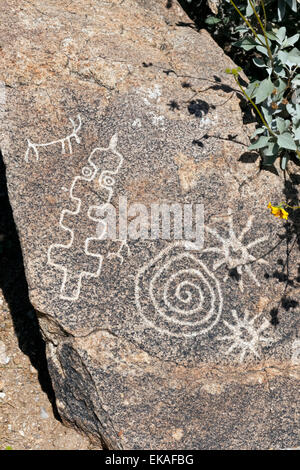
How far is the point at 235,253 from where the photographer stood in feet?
8.98

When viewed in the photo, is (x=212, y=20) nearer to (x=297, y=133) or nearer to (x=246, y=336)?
(x=297, y=133)

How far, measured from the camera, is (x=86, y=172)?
277 cm

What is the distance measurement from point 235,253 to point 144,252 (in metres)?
0.46

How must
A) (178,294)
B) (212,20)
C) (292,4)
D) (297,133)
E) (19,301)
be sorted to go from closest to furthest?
(178,294)
(297,133)
(292,4)
(212,20)
(19,301)

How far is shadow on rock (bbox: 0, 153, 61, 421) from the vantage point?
3.23 m

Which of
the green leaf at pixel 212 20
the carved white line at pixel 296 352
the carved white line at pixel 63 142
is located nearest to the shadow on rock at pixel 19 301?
the carved white line at pixel 63 142

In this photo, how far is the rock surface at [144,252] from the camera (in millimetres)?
2600

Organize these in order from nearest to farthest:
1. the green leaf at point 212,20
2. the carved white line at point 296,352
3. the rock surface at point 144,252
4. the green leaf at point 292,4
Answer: the rock surface at point 144,252, the carved white line at point 296,352, the green leaf at point 292,4, the green leaf at point 212,20

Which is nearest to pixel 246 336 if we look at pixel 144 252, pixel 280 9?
pixel 144 252

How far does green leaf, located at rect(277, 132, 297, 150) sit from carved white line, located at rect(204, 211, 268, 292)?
433 mm

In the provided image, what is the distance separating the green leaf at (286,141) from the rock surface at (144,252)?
0.60ft

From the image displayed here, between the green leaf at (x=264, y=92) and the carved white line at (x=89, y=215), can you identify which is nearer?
the carved white line at (x=89, y=215)

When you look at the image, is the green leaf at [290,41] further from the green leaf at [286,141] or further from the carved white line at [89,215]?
the carved white line at [89,215]

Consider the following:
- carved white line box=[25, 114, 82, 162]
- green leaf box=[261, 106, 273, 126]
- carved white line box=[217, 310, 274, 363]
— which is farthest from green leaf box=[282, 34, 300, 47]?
carved white line box=[217, 310, 274, 363]
